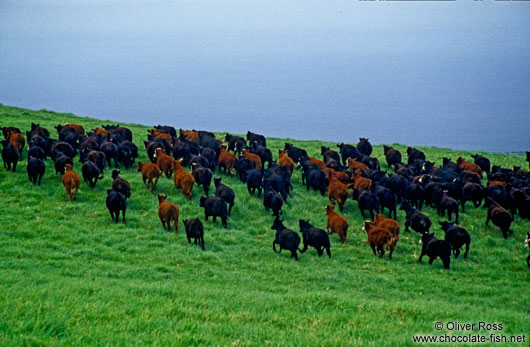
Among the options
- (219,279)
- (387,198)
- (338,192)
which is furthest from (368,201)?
(219,279)

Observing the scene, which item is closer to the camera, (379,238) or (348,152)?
(379,238)

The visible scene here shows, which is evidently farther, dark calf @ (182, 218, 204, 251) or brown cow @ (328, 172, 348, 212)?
brown cow @ (328, 172, 348, 212)

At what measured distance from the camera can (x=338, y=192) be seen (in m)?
18.6

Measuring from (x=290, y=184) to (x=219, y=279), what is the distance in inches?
346

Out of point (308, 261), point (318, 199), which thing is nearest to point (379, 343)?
point (308, 261)

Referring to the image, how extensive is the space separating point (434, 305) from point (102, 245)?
8462mm

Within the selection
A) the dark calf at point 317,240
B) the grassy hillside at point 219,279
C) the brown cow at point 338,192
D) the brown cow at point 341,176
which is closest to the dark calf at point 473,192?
the grassy hillside at point 219,279

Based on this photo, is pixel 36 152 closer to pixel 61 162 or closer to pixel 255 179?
pixel 61 162

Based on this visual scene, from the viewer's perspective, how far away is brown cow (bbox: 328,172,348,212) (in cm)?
1848

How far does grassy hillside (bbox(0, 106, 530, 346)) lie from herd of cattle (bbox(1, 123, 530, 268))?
491 millimetres

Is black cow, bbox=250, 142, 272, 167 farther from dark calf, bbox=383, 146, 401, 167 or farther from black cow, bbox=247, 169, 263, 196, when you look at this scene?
dark calf, bbox=383, 146, 401, 167

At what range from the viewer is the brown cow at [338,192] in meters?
18.5

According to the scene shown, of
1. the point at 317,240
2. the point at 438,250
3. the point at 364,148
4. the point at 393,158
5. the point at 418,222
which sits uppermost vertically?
the point at 364,148

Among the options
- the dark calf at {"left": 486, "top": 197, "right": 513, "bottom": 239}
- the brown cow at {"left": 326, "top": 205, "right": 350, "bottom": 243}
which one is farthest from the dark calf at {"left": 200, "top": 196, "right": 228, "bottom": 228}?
the dark calf at {"left": 486, "top": 197, "right": 513, "bottom": 239}
